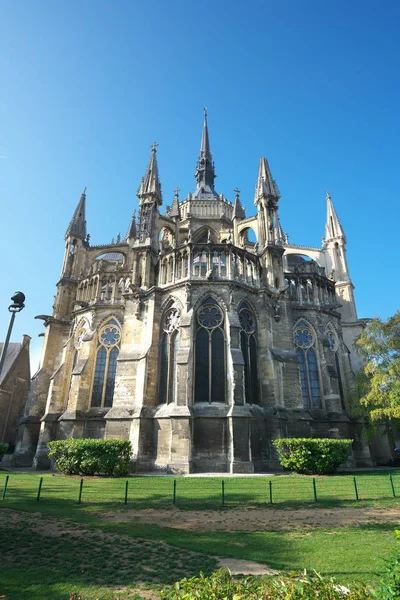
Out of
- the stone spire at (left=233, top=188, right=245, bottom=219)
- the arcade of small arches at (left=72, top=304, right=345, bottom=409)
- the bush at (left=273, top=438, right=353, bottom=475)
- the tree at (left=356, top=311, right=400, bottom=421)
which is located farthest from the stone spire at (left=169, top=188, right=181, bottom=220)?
the bush at (left=273, top=438, right=353, bottom=475)

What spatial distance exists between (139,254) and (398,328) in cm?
1777

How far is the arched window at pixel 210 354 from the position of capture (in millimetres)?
20234

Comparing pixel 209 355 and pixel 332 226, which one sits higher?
pixel 332 226

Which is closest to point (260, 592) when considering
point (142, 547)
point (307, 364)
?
point (142, 547)

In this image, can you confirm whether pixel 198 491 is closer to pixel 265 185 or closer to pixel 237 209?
pixel 265 185

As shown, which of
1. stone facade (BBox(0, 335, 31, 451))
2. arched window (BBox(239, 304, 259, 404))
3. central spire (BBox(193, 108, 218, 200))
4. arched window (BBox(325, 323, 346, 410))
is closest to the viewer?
arched window (BBox(239, 304, 259, 404))

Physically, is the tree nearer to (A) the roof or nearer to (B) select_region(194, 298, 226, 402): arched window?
(B) select_region(194, 298, 226, 402): arched window

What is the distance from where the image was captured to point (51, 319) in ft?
95.0

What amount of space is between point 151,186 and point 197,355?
1421cm

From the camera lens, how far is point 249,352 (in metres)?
22.2

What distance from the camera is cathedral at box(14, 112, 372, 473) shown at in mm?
19406

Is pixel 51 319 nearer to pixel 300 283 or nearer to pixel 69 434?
pixel 69 434

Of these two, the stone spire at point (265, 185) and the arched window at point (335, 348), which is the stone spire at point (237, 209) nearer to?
the stone spire at point (265, 185)

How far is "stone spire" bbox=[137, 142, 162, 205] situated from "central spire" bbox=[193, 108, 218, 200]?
45.3 ft
